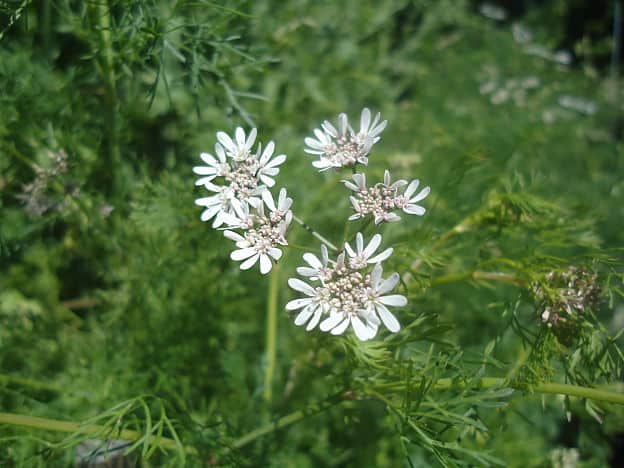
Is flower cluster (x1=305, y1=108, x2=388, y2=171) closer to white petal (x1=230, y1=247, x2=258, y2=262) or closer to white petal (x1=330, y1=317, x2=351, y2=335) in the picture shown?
white petal (x1=230, y1=247, x2=258, y2=262)

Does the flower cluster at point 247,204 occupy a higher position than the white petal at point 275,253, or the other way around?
the flower cluster at point 247,204

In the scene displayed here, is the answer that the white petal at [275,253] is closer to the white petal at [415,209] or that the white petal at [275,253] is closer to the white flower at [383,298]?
the white flower at [383,298]

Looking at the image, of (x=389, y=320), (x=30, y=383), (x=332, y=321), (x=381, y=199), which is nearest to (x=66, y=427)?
(x=30, y=383)

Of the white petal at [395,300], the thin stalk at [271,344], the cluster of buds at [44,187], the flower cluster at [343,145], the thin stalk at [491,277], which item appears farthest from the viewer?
the thin stalk at [271,344]

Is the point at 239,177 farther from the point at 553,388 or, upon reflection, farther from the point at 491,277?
the point at 553,388

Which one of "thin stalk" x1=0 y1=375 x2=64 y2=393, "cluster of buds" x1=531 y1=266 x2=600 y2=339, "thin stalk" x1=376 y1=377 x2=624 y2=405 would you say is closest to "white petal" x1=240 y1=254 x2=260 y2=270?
"thin stalk" x1=376 y1=377 x2=624 y2=405

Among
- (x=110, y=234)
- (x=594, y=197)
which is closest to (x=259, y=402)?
(x=110, y=234)

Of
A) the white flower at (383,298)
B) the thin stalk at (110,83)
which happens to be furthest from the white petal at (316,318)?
the thin stalk at (110,83)
